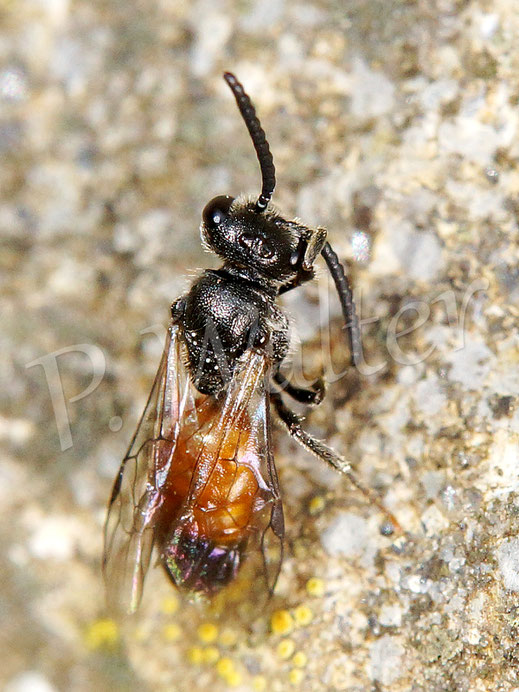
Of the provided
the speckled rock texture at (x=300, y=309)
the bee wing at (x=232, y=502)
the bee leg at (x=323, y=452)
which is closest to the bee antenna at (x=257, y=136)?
the speckled rock texture at (x=300, y=309)

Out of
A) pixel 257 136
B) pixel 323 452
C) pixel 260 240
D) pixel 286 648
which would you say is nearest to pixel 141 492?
pixel 323 452

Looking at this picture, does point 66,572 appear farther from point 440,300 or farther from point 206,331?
point 440,300

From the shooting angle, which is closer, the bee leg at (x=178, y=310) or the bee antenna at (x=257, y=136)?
the bee antenna at (x=257, y=136)

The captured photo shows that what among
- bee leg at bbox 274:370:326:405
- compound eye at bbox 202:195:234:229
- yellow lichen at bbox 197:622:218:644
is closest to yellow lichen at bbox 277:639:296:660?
yellow lichen at bbox 197:622:218:644

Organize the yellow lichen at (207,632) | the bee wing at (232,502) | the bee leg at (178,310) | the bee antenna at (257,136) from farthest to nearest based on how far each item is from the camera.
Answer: the yellow lichen at (207,632)
the bee leg at (178,310)
the bee wing at (232,502)
the bee antenna at (257,136)

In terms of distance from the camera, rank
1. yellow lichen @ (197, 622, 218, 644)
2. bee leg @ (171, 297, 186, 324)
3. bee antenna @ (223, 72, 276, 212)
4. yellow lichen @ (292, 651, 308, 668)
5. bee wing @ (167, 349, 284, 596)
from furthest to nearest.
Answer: yellow lichen @ (197, 622, 218, 644) → bee leg @ (171, 297, 186, 324) → yellow lichen @ (292, 651, 308, 668) → bee wing @ (167, 349, 284, 596) → bee antenna @ (223, 72, 276, 212)

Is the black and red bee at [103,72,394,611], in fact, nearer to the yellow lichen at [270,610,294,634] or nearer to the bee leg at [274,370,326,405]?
the bee leg at [274,370,326,405]

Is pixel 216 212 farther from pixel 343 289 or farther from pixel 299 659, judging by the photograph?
pixel 299 659

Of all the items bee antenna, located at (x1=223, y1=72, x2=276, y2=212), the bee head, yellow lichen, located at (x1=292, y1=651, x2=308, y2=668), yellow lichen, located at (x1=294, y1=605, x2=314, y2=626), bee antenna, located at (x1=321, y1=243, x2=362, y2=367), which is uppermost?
bee antenna, located at (x1=223, y1=72, x2=276, y2=212)

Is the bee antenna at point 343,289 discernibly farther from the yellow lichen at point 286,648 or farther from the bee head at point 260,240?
the yellow lichen at point 286,648
